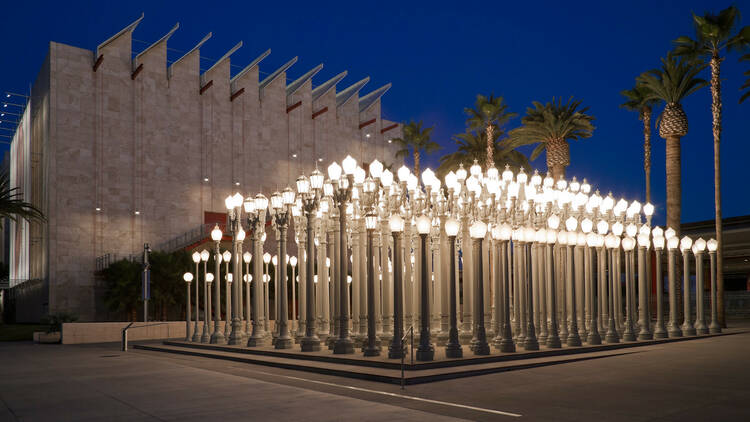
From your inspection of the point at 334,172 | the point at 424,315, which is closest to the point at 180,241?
the point at 334,172

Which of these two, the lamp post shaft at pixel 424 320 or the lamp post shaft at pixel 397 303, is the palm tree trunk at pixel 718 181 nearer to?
the lamp post shaft at pixel 424 320

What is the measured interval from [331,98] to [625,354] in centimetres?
5698

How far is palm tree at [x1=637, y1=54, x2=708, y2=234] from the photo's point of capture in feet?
127

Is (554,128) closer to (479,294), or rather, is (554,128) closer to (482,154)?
(482,154)

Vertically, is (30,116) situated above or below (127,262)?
above

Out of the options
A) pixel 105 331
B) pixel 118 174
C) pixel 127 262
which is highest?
pixel 118 174

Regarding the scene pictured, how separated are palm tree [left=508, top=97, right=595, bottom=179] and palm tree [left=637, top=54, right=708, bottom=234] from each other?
611 cm

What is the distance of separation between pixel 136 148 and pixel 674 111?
1642 inches

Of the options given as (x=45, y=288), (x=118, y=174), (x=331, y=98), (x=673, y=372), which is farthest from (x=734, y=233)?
(x=45, y=288)

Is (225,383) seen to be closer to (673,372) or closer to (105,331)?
(673,372)

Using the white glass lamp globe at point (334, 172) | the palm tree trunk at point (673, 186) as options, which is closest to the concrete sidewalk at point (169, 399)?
the white glass lamp globe at point (334, 172)

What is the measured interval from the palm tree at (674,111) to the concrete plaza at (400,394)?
21.9 m

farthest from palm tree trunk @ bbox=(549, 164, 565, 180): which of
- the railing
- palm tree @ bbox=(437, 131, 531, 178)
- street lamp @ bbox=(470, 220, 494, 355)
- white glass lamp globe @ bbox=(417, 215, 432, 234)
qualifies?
white glass lamp globe @ bbox=(417, 215, 432, 234)

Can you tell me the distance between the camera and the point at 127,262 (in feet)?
168
